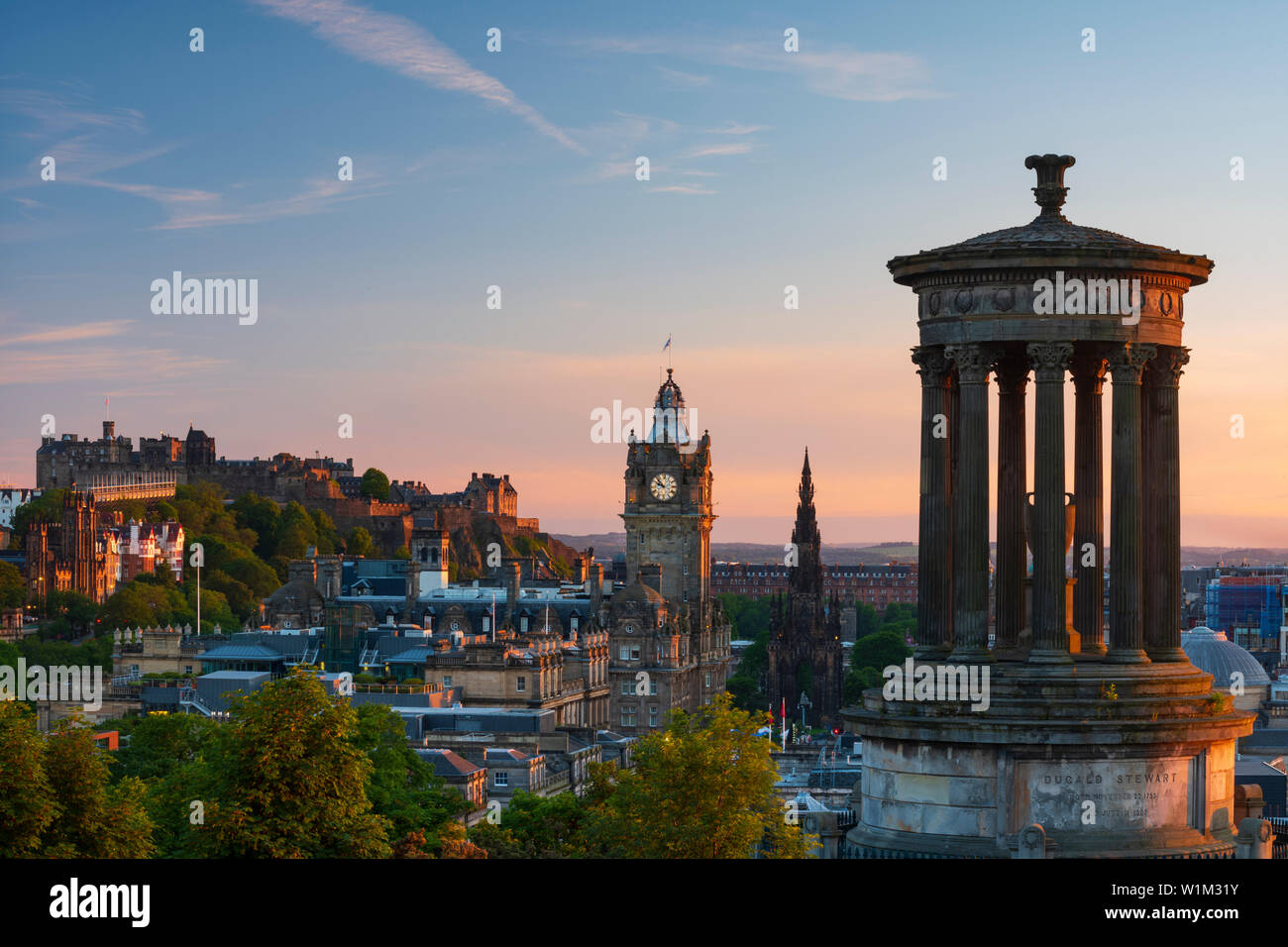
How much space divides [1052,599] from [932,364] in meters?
4.18

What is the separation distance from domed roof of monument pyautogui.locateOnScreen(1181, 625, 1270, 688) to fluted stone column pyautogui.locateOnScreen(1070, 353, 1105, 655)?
119620 mm

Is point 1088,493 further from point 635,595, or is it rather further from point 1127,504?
point 635,595

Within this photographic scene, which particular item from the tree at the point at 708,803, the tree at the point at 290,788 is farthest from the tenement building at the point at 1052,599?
the tree at the point at 290,788

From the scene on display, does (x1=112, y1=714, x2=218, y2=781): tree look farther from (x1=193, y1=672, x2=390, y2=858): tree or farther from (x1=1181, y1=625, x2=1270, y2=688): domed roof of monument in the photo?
(x1=1181, y1=625, x2=1270, y2=688): domed roof of monument

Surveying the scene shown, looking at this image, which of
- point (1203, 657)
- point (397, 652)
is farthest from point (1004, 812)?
point (397, 652)

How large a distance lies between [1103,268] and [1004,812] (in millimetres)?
8431

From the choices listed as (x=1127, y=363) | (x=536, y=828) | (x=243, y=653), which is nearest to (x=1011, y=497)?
(x=1127, y=363)

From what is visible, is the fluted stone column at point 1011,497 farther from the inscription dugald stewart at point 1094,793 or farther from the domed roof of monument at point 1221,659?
the domed roof of monument at point 1221,659

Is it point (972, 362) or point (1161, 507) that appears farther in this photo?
point (1161, 507)

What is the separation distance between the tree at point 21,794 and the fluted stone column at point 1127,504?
2312cm

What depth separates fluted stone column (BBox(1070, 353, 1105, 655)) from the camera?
39031 millimetres

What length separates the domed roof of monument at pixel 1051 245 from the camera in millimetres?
37625

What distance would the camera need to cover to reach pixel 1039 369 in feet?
124

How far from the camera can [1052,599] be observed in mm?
37625
